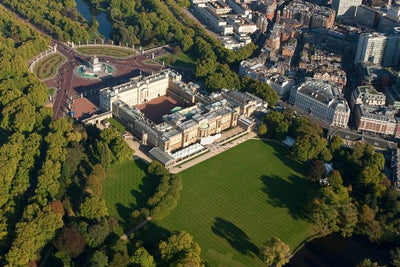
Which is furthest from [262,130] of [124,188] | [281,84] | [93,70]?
[93,70]

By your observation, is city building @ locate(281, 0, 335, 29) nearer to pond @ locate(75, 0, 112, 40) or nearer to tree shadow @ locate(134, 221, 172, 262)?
pond @ locate(75, 0, 112, 40)

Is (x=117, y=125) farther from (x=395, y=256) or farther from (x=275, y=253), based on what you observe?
(x=395, y=256)

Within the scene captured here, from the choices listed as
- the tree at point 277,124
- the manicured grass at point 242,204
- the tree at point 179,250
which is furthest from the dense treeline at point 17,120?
the tree at point 277,124

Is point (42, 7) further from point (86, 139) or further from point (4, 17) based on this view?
point (86, 139)

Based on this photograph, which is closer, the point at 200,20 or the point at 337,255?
the point at 337,255

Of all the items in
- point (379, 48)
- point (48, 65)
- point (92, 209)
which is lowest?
point (92, 209)

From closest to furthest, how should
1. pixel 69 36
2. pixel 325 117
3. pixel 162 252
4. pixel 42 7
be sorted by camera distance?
pixel 162 252, pixel 325 117, pixel 69 36, pixel 42 7

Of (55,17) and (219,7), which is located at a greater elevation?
(219,7)

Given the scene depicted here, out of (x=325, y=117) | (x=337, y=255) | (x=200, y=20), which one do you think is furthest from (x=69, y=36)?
(x=337, y=255)

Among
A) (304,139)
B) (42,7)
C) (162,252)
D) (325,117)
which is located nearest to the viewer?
(162,252)
